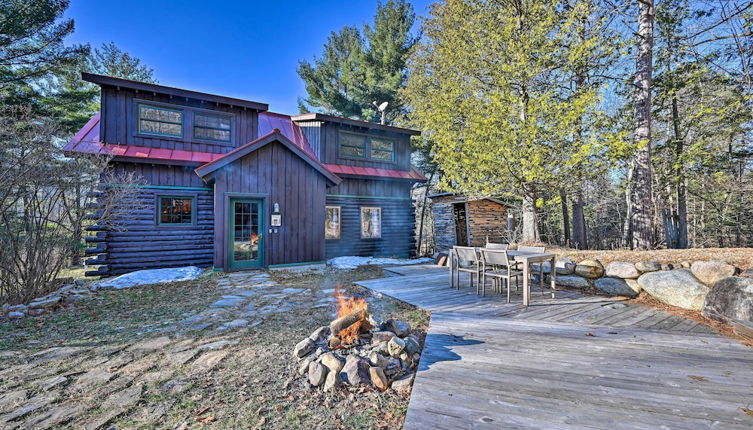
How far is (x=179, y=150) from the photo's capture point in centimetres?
Result: 948

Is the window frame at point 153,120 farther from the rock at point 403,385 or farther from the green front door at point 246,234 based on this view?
the rock at point 403,385

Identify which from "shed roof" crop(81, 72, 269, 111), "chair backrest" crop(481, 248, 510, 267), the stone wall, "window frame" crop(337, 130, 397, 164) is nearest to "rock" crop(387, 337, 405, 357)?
"chair backrest" crop(481, 248, 510, 267)

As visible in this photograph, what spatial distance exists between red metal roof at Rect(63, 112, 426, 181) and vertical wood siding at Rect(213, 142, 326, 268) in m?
0.75

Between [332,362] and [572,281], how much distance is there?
5.03m

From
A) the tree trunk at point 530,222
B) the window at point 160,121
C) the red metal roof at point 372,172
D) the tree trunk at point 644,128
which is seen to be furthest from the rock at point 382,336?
the window at point 160,121

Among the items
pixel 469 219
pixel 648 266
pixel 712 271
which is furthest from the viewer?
pixel 469 219

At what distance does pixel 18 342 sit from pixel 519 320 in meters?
6.24

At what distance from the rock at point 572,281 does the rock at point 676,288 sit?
0.80m

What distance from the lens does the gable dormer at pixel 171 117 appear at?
28.7 ft

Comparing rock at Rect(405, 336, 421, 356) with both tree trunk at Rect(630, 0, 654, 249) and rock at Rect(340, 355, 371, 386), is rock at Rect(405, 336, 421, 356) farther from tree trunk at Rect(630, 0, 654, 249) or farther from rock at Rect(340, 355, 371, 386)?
tree trunk at Rect(630, 0, 654, 249)

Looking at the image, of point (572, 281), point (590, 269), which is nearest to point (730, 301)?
point (590, 269)

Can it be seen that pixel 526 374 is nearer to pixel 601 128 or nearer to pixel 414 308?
pixel 414 308

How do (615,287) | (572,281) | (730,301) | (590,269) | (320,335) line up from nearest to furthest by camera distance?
1. (320,335)
2. (730,301)
3. (615,287)
4. (590,269)
5. (572,281)

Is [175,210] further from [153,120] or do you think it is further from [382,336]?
[382,336]
